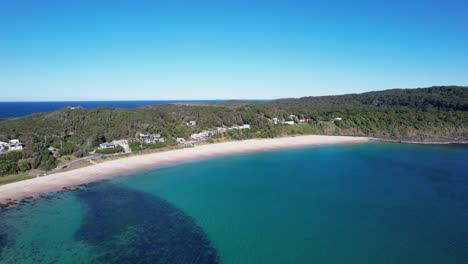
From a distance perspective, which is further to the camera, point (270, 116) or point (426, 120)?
point (270, 116)

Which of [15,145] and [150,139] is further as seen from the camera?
[150,139]

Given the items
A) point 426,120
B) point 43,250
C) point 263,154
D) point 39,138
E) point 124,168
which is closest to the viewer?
point 43,250

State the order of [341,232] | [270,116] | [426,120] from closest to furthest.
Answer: [341,232], [426,120], [270,116]

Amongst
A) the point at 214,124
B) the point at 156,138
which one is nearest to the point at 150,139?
the point at 156,138

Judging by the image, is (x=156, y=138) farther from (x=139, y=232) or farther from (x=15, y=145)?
(x=139, y=232)

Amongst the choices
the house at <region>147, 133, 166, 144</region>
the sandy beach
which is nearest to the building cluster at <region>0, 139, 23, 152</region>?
the sandy beach

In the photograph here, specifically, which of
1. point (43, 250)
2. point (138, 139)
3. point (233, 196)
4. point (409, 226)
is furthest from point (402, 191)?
point (138, 139)

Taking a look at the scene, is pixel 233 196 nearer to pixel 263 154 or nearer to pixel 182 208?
pixel 182 208
